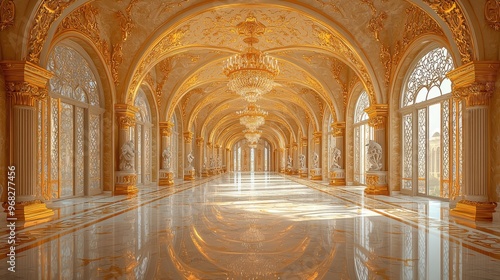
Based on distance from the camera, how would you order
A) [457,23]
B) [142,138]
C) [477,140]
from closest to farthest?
1. [477,140]
2. [457,23]
3. [142,138]

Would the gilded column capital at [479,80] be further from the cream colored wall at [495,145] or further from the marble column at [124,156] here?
the marble column at [124,156]

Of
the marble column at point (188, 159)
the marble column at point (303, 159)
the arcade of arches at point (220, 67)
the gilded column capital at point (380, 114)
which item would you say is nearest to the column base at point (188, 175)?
the marble column at point (188, 159)

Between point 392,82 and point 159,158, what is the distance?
10.0m

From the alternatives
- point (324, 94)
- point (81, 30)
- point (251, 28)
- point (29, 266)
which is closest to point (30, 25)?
point (81, 30)

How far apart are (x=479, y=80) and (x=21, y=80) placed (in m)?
7.89

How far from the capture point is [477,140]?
6.43 m

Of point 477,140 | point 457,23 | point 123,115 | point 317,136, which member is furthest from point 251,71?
point 317,136

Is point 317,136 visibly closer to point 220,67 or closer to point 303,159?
point 303,159

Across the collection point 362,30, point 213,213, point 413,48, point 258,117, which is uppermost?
point 362,30

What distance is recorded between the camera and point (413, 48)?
940cm

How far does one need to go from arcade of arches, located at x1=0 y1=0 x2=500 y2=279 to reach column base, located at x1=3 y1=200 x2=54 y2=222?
21 mm

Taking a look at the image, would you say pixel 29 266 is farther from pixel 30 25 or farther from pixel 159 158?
pixel 159 158

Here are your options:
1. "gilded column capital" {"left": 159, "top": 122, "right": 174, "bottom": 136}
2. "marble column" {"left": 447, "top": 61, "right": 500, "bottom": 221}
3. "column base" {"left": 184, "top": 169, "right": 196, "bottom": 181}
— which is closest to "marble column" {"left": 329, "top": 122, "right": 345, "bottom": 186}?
"gilded column capital" {"left": 159, "top": 122, "right": 174, "bottom": 136}

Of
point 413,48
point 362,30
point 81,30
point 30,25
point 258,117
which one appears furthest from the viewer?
point 258,117
